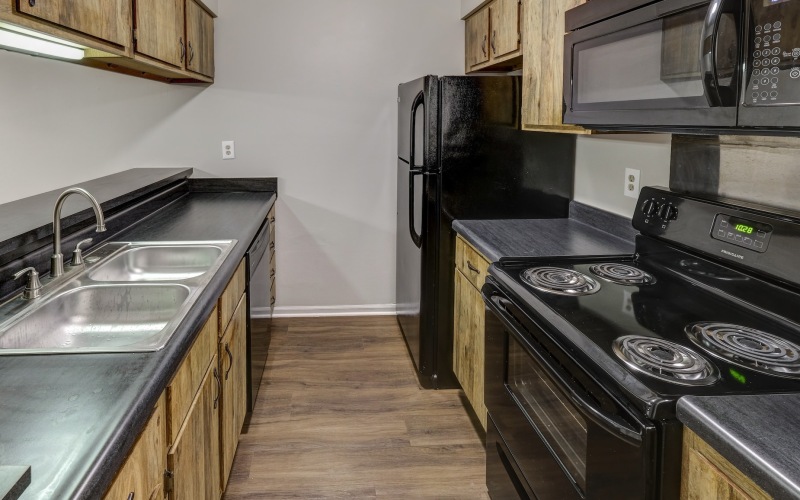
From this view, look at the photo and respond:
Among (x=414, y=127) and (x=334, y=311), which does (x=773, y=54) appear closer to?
(x=414, y=127)

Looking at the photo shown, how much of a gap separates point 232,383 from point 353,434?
2.11 ft

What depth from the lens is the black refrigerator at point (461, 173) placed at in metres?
2.77

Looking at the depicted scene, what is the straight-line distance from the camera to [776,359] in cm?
113

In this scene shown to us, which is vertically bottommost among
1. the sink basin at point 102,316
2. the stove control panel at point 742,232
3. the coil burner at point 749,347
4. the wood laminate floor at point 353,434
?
the wood laminate floor at point 353,434

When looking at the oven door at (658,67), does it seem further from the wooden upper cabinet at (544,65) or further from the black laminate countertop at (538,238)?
the black laminate countertop at (538,238)

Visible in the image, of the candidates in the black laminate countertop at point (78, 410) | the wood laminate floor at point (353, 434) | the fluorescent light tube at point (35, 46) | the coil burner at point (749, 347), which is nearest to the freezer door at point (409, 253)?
the wood laminate floor at point (353, 434)

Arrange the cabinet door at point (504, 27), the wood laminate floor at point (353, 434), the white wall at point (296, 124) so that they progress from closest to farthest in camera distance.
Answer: the wood laminate floor at point (353, 434) < the cabinet door at point (504, 27) < the white wall at point (296, 124)

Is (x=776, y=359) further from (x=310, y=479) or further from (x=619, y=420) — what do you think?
(x=310, y=479)

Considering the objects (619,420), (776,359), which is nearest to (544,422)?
(619,420)

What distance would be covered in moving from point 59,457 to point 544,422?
1.07 metres

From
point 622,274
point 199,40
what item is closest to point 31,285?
point 622,274

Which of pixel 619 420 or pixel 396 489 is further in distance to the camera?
pixel 396 489

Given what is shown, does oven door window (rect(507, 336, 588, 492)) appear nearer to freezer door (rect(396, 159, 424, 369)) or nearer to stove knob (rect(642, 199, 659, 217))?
stove knob (rect(642, 199, 659, 217))

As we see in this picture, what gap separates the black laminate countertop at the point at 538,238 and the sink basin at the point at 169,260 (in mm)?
952
